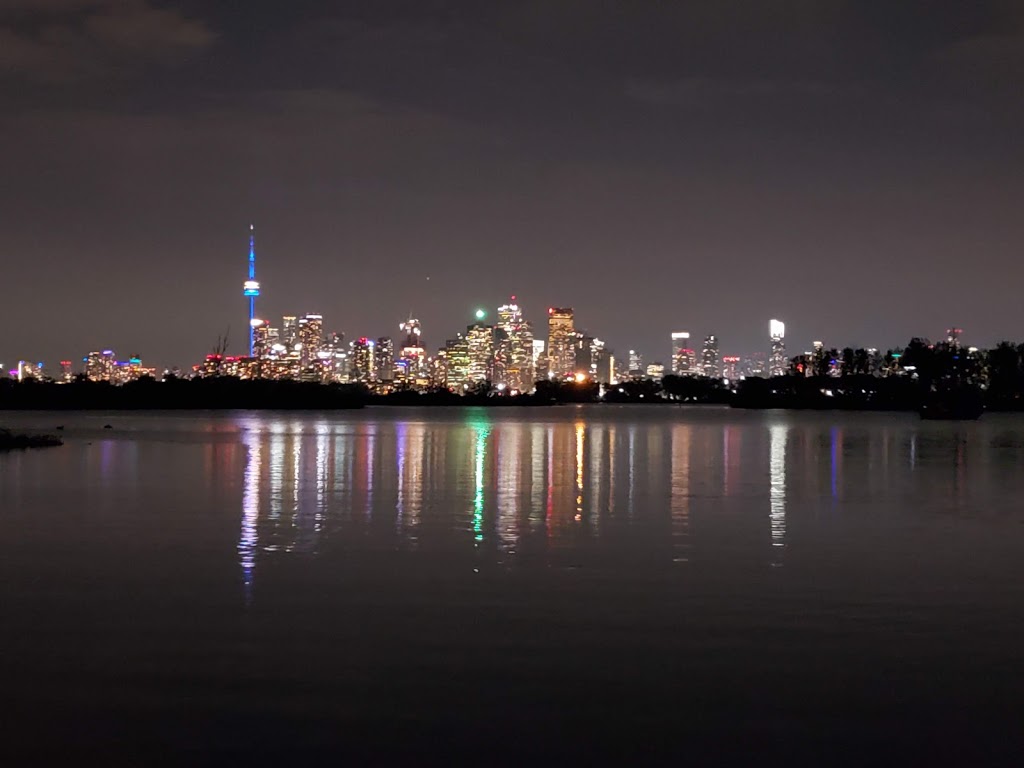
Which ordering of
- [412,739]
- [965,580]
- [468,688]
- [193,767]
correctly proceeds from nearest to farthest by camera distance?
[193,767] < [412,739] < [468,688] < [965,580]

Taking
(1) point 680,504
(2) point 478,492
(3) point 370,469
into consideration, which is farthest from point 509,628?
(3) point 370,469

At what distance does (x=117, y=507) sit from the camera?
32.8 meters

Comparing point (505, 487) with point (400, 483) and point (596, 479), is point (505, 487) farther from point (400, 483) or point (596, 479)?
point (596, 479)

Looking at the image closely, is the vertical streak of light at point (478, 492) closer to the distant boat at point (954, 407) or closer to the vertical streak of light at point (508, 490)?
the vertical streak of light at point (508, 490)

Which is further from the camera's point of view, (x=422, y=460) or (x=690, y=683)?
(x=422, y=460)

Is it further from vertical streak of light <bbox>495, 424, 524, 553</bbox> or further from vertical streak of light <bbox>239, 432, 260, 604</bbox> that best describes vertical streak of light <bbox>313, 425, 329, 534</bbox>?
vertical streak of light <bbox>495, 424, 524, 553</bbox>

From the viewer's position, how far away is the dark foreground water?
1156 centimetres

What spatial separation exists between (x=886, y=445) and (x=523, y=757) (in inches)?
2658

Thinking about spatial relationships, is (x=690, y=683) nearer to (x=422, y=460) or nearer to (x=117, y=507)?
(x=117, y=507)

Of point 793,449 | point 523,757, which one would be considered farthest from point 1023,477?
point 523,757

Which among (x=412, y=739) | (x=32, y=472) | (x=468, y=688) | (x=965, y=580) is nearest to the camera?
(x=412, y=739)

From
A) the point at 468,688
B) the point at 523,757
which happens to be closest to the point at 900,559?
the point at 468,688

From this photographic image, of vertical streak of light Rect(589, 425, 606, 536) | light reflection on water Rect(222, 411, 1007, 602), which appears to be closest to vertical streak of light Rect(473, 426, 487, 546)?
light reflection on water Rect(222, 411, 1007, 602)

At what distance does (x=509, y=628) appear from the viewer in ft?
54.2
